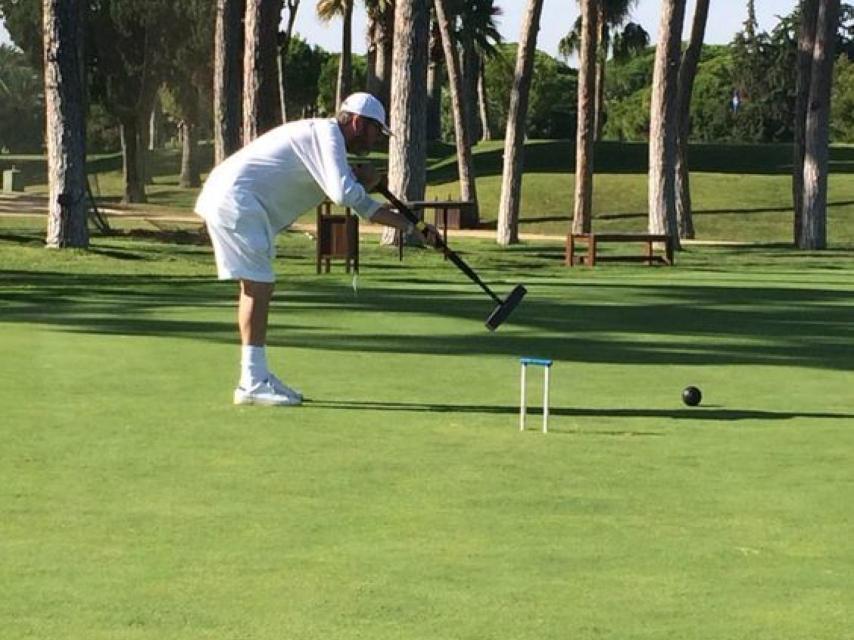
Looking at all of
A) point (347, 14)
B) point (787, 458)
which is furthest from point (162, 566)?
point (347, 14)

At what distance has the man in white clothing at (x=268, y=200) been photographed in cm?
1097

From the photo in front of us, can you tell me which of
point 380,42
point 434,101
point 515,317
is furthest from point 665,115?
point 434,101

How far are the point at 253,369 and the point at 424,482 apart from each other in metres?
2.78

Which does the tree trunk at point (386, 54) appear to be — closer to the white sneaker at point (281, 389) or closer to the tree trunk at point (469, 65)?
the tree trunk at point (469, 65)

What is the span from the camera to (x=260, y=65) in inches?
1430

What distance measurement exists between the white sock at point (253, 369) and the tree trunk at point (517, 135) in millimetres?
29146

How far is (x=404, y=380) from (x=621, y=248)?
86.5 feet

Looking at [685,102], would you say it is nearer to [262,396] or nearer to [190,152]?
[190,152]

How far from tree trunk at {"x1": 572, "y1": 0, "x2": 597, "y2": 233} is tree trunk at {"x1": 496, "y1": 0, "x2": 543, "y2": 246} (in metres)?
1.09

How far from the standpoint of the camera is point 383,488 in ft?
27.3

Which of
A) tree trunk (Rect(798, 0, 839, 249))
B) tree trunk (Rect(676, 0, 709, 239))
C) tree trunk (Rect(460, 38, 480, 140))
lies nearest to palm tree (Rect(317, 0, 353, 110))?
tree trunk (Rect(460, 38, 480, 140))

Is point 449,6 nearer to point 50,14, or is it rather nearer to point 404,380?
point 50,14

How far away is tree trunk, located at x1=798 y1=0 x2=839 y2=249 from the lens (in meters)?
38.9

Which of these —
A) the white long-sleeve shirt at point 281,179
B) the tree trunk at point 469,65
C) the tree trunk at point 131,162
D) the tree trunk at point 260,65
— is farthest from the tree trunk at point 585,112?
the white long-sleeve shirt at point 281,179
